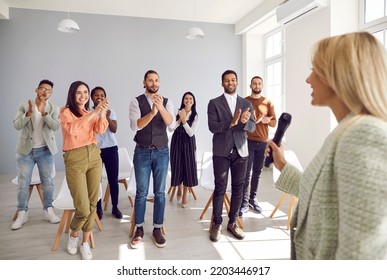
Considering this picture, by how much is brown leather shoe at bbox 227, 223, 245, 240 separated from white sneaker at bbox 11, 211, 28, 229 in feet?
6.67

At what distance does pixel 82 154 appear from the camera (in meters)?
2.19

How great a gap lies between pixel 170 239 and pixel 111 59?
166 inches

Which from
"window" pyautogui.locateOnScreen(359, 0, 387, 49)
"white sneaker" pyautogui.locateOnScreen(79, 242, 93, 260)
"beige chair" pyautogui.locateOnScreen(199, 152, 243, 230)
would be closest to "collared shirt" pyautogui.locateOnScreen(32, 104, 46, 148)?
"white sneaker" pyautogui.locateOnScreen(79, 242, 93, 260)

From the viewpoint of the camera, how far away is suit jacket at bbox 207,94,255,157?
2523 millimetres

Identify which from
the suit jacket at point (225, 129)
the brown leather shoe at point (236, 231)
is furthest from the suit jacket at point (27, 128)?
the brown leather shoe at point (236, 231)

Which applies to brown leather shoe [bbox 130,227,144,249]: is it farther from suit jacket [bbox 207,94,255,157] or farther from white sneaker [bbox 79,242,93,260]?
suit jacket [bbox 207,94,255,157]

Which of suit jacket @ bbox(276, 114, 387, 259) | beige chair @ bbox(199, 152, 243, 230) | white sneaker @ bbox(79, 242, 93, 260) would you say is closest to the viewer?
suit jacket @ bbox(276, 114, 387, 259)

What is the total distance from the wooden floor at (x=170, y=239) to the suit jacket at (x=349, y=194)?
1.65 m

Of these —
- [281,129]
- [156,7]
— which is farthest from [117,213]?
[156,7]

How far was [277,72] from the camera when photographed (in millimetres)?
5895

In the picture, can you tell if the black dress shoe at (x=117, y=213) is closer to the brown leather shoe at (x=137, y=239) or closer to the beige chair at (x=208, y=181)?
the brown leather shoe at (x=137, y=239)
